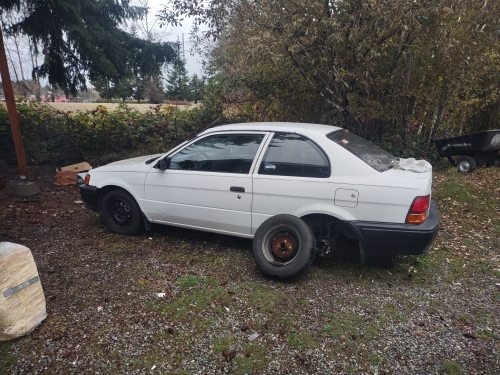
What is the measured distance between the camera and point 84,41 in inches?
334

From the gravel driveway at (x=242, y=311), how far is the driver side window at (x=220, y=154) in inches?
42.2

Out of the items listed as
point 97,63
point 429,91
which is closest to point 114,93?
point 97,63

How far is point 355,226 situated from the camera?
12.1 feet

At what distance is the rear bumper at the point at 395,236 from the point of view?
3.52 m

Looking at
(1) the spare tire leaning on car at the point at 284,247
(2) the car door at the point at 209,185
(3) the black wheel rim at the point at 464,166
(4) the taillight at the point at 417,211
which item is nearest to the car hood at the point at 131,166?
(2) the car door at the point at 209,185

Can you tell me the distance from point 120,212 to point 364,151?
331cm

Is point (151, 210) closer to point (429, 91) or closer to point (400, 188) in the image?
point (400, 188)

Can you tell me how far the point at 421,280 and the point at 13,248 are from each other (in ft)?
12.9

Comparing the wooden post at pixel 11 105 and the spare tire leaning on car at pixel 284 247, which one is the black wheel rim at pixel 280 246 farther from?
the wooden post at pixel 11 105

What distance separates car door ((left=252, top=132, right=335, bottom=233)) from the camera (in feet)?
12.6

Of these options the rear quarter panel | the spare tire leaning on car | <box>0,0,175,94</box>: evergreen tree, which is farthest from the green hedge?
the spare tire leaning on car

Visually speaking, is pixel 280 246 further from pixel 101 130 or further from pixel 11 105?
pixel 101 130

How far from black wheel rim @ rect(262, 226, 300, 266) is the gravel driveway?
242mm

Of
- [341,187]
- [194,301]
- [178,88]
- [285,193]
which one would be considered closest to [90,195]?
[194,301]
